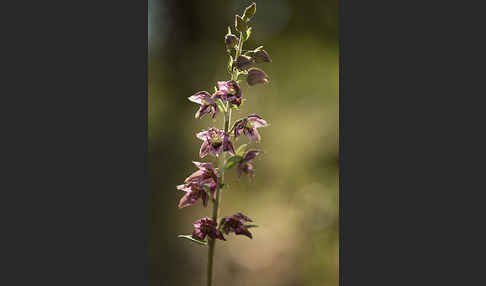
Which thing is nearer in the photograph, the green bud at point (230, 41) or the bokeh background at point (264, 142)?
the green bud at point (230, 41)

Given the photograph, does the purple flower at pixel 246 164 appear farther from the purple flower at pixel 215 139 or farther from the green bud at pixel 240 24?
the green bud at pixel 240 24

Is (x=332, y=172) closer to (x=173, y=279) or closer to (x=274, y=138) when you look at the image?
(x=274, y=138)

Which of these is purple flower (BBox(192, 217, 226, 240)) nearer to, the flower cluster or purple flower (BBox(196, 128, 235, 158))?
the flower cluster

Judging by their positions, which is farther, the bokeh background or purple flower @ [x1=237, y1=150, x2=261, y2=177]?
the bokeh background

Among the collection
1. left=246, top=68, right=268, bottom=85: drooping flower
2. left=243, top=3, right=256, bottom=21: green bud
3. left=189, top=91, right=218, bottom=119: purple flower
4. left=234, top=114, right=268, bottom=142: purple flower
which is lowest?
left=234, top=114, right=268, bottom=142: purple flower

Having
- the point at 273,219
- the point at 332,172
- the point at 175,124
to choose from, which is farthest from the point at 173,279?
the point at 332,172

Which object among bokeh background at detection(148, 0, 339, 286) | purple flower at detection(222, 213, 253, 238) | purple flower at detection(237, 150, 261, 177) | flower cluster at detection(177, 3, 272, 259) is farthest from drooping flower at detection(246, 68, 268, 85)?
bokeh background at detection(148, 0, 339, 286)

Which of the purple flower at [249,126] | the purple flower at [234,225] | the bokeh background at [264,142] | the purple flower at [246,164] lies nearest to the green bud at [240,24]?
the purple flower at [249,126]
